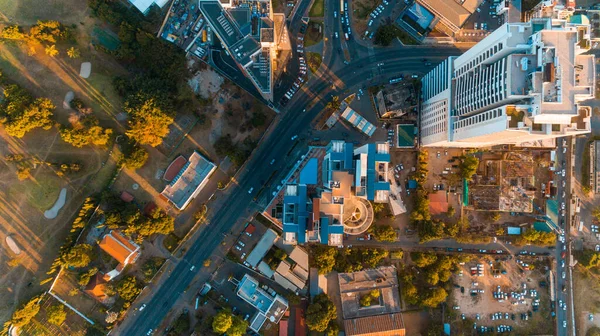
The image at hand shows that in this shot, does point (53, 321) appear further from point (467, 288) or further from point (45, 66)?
point (467, 288)

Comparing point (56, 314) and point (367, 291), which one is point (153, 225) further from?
point (367, 291)

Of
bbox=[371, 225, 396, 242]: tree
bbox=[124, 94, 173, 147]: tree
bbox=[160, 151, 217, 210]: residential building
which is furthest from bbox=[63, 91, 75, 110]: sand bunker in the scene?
bbox=[371, 225, 396, 242]: tree

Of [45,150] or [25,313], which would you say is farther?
[45,150]

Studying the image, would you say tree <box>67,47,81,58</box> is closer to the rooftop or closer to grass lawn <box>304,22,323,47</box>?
grass lawn <box>304,22,323,47</box>

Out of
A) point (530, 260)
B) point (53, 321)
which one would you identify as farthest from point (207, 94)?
point (530, 260)

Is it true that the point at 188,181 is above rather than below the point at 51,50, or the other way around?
below

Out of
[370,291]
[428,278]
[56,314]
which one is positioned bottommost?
[56,314]

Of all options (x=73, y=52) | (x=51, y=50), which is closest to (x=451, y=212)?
(x=73, y=52)
